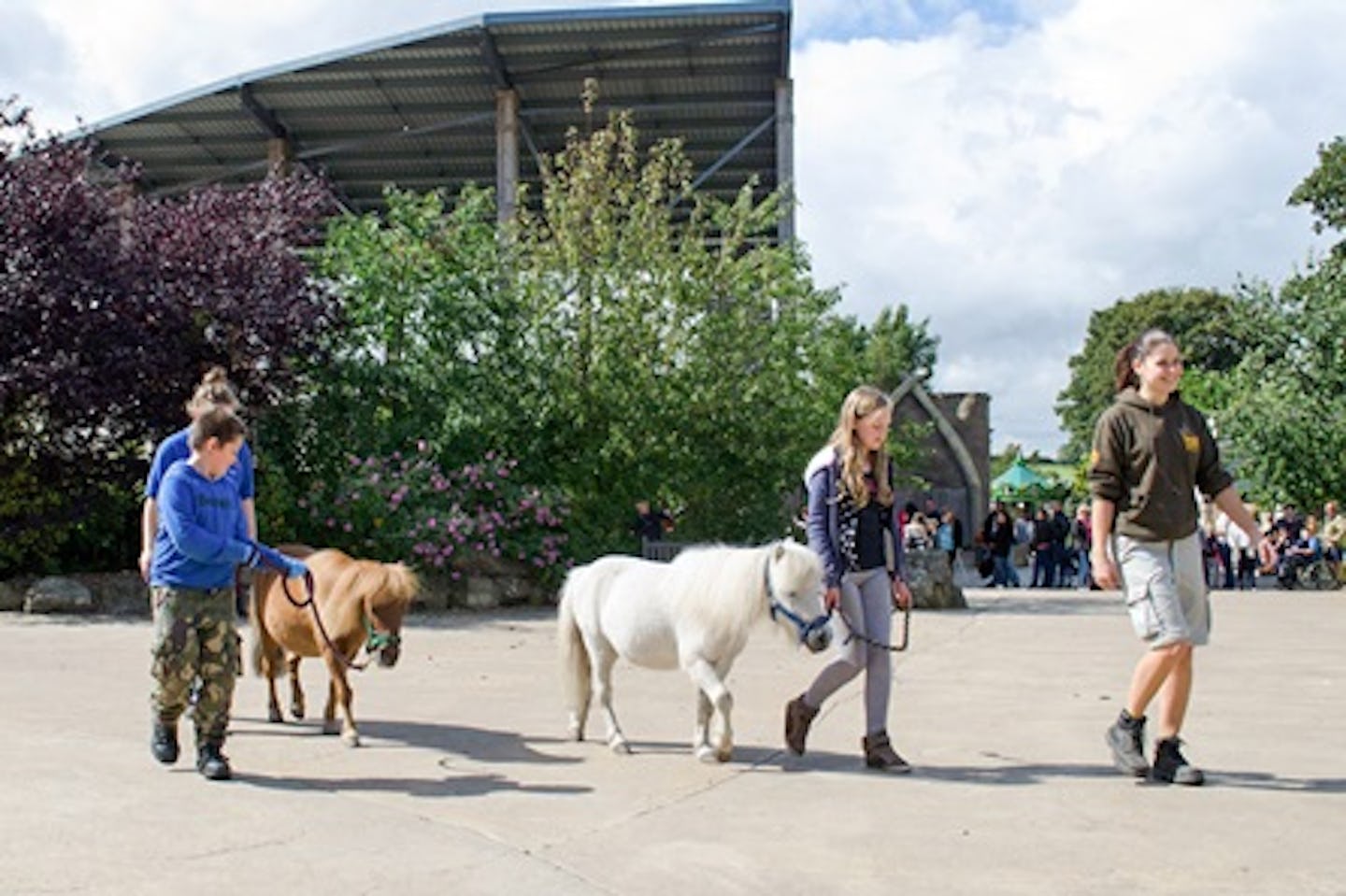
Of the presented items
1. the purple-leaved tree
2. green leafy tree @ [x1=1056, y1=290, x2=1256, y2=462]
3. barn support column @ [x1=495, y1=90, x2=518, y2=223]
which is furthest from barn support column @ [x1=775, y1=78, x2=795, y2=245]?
green leafy tree @ [x1=1056, y1=290, x2=1256, y2=462]

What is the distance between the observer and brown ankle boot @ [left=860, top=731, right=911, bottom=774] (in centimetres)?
621

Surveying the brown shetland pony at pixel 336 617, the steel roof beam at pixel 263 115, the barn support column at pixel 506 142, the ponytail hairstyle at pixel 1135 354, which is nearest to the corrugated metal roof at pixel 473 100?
the steel roof beam at pixel 263 115

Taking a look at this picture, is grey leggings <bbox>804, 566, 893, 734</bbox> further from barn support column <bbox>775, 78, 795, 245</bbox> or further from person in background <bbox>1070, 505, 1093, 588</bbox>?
barn support column <bbox>775, 78, 795, 245</bbox>

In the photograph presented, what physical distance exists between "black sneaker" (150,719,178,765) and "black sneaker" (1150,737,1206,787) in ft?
13.7

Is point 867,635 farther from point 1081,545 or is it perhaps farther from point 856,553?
point 1081,545

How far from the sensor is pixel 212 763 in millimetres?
5891

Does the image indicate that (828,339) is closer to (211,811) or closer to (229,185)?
(211,811)

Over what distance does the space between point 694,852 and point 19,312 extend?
1164cm

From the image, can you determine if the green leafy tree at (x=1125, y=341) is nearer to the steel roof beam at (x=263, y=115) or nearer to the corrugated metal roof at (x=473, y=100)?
the corrugated metal roof at (x=473, y=100)

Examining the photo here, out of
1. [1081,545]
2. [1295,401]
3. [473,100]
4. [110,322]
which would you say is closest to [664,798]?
[110,322]

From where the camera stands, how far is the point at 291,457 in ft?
53.8

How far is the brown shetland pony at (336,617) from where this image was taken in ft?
21.9

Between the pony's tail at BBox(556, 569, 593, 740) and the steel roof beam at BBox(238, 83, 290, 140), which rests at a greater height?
the steel roof beam at BBox(238, 83, 290, 140)

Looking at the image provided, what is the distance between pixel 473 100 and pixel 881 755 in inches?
961
